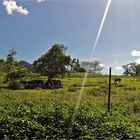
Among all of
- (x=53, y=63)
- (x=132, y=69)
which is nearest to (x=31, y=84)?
(x=53, y=63)

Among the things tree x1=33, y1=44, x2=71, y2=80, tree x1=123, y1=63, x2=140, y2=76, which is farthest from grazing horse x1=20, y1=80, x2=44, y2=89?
tree x1=123, y1=63, x2=140, y2=76

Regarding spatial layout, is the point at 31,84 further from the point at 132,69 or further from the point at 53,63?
the point at 132,69

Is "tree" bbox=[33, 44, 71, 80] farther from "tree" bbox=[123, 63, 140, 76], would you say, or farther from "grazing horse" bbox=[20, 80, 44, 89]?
"tree" bbox=[123, 63, 140, 76]

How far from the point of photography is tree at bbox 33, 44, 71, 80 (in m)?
57.2

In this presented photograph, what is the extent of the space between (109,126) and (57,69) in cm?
4510

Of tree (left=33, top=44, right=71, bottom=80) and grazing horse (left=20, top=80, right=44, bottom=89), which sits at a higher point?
tree (left=33, top=44, right=71, bottom=80)

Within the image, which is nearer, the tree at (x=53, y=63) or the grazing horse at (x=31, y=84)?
the grazing horse at (x=31, y=84)

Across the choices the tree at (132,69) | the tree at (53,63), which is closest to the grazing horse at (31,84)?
the tree at (53,63)

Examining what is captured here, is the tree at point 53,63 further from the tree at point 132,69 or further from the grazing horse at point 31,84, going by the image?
the tree at point 132,69

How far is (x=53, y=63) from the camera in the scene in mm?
57156

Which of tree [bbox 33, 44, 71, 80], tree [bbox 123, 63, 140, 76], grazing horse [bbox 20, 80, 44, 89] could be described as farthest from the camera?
tree [bbox 123, 63, 140, 76]

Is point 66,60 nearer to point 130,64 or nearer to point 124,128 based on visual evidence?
point 124,128

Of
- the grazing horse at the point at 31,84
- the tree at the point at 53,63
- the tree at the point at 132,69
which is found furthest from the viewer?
the tree at the point at 132,69

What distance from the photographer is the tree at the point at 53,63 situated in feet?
188
